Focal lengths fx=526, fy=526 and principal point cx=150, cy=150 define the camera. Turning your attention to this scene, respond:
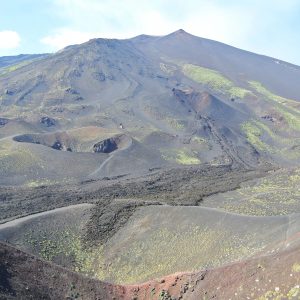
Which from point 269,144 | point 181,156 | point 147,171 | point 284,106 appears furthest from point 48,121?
point 284,106

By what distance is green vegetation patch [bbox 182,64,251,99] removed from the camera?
125 m

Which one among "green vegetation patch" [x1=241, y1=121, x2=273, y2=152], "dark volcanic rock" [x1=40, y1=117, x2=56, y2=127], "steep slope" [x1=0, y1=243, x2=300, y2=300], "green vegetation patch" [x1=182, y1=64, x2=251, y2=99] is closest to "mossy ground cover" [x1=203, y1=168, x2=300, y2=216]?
"steep slope" [x1=0, y1=243, x2=300, y2=300]

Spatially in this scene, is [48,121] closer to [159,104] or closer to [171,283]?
[159,104]

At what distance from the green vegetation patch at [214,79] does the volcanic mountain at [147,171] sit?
51cm

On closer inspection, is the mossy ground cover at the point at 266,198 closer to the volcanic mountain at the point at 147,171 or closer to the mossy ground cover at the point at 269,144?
the volcanic mountain at the point at 147,171

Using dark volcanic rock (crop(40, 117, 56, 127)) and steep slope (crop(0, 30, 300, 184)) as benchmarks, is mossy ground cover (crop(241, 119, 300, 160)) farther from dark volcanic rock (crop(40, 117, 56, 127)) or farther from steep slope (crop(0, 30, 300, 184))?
dark volcanic rock (crop(40, 117, 56, 127))

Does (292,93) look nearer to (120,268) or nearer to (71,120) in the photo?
(71,120)

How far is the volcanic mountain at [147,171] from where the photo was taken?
1127 inches

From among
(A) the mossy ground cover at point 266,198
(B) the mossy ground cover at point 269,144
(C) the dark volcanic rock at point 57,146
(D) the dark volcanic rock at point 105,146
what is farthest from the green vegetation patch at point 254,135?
(C) the dark volcanic rock at point 57,146

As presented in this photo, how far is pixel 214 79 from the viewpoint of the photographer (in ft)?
435

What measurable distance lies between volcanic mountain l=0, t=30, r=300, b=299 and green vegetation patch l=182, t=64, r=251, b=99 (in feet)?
1.68

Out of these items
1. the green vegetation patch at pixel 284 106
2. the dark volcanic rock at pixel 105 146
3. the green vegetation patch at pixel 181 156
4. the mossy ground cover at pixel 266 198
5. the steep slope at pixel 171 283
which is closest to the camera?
the steep slope at pixel 171 283

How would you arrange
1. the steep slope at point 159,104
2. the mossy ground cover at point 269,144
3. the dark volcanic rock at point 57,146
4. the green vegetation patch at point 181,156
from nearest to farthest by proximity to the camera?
the green vegetation patch at point 181,156 < the dark volcanic rock at point 57,146 < the steep slope at point 159,104 < the mossy ground cover at point 269,144

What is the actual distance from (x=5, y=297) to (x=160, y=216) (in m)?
16.7
